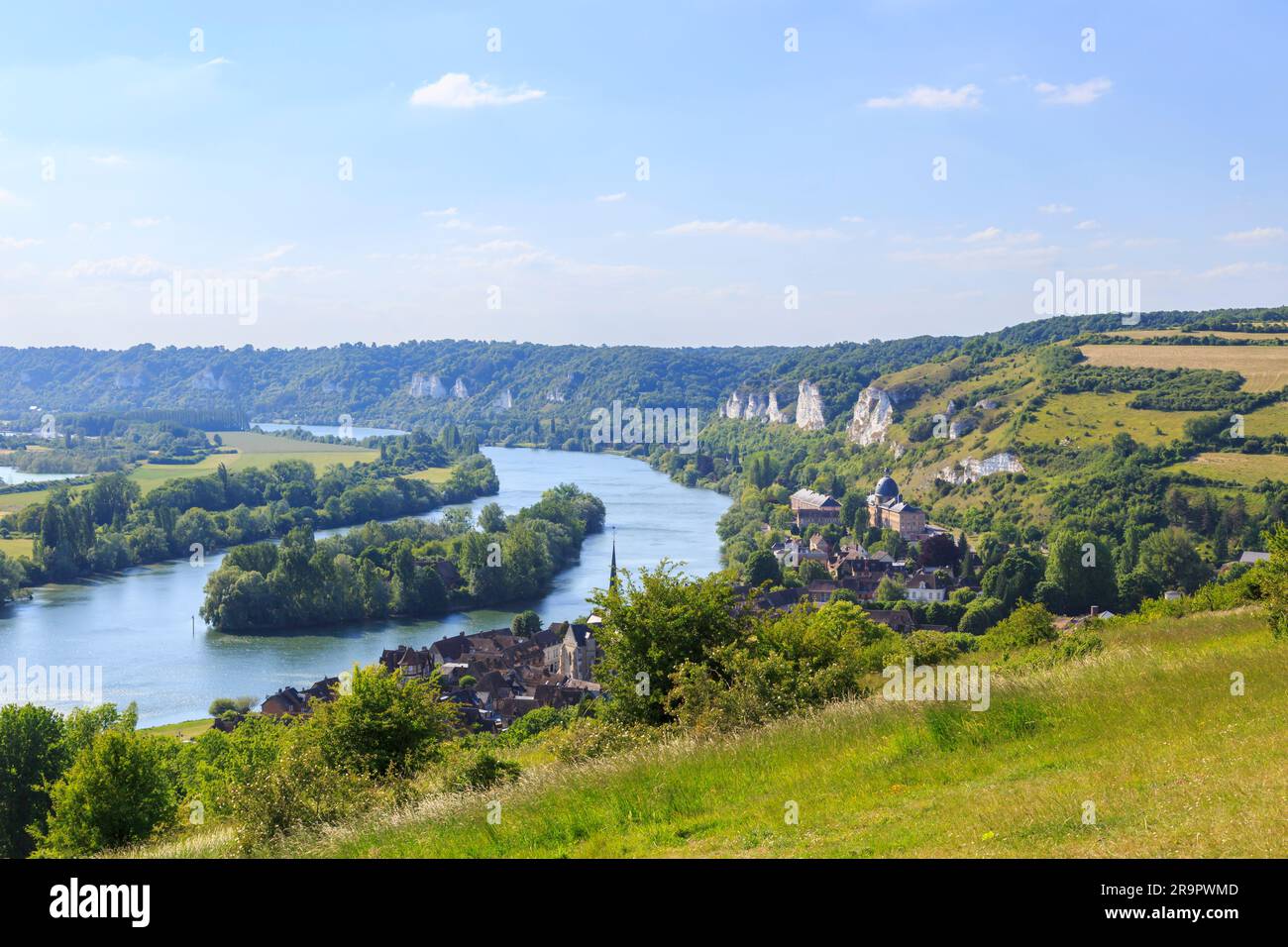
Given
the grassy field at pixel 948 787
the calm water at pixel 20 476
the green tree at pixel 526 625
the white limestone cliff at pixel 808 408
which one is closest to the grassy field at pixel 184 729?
the green tree at pixel 526 625

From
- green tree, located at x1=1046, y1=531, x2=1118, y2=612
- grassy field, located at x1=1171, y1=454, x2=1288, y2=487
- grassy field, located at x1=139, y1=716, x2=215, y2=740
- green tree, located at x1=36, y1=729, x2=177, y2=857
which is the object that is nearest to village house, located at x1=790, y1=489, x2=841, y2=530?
grassy field, located at x1=1171, y1=454, x2=1288, y2=487

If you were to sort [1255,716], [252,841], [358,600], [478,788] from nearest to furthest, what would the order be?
[1255,716]
[252,841]
[478,788]
[358,600]

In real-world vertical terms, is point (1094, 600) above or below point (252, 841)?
below

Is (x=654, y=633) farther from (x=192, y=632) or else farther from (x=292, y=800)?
(x=192, y=632)

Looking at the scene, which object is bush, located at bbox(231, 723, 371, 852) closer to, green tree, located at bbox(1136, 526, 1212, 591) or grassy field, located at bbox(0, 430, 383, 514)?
green tree, located at bbox(1136, 526, 1212, 591)
